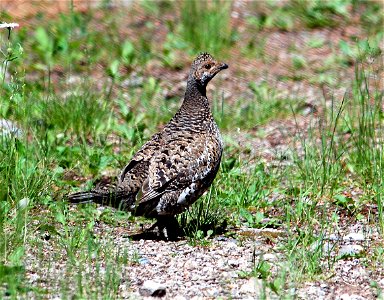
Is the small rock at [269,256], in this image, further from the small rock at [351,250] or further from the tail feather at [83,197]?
the tail feather at [83,197]

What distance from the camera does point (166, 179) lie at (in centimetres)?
631

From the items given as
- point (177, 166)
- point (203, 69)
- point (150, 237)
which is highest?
point (203, 69)

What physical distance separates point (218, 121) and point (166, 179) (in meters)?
2.46

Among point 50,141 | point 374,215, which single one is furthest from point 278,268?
point 50,141

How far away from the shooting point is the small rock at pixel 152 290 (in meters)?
5.10

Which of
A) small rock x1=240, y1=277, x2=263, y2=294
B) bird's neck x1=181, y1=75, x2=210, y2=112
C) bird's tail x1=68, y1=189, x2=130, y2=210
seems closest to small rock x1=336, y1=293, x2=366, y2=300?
small rock x1=240, y1=277, x2=263, y2=294

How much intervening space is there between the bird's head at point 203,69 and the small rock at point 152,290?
236 cm

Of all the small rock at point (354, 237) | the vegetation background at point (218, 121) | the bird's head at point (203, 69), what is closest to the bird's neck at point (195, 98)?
A: the bird's head at point (203, 69)

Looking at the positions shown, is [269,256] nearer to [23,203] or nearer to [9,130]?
[23,203]

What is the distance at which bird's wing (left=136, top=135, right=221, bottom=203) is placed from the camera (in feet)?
20.7

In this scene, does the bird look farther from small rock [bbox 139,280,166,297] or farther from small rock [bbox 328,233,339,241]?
small rock [bbox 139,280,166,297]

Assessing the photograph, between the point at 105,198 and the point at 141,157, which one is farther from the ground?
the point at 141,157

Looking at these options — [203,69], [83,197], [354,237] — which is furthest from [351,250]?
[203,69]

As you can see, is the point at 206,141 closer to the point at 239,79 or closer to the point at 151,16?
the point at 239,79
